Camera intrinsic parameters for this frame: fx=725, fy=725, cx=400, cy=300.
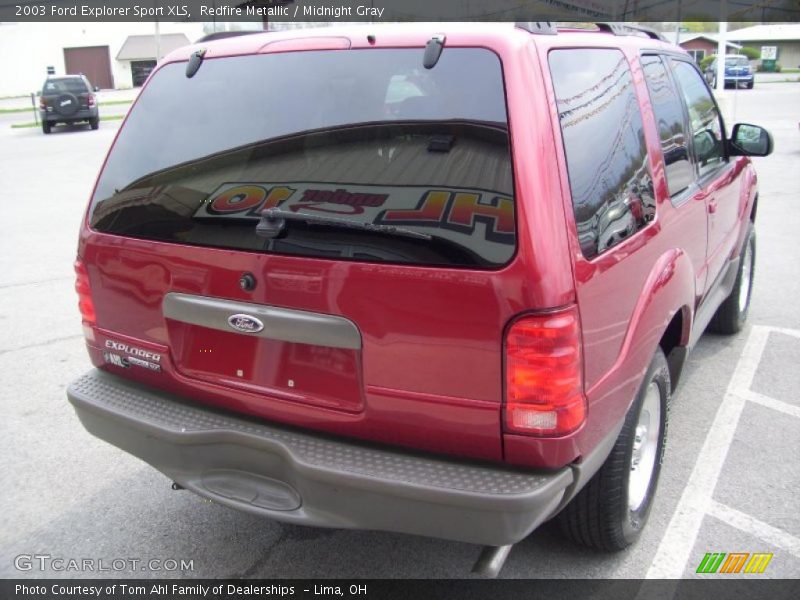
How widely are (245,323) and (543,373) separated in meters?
0.97

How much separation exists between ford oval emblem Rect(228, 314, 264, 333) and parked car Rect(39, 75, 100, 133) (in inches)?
968

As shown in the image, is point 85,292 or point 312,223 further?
point 85,292

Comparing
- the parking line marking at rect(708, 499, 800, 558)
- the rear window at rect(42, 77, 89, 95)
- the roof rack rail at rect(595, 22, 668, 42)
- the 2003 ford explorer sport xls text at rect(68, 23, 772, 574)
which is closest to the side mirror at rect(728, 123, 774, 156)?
the roof rack rail at rect(595, 22, 668, 42)

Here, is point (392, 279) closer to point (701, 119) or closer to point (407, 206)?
point (407, 206)

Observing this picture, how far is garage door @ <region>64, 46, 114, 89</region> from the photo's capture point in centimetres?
5734

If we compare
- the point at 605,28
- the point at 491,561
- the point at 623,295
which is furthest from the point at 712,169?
the point at 491,561

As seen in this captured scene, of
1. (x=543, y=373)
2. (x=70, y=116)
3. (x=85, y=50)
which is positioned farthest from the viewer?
(x=85, y=50)

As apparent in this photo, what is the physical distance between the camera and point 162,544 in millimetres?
3025

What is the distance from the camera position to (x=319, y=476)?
2.20m

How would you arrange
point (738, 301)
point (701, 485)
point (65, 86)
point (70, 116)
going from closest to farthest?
point (701, 485), point (738, 301), point (70, 116), point (65, 86)

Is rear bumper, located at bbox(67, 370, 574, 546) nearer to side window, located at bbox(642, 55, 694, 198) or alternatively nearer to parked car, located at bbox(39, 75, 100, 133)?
side window, located at bbox(642, 55, 694, 198)

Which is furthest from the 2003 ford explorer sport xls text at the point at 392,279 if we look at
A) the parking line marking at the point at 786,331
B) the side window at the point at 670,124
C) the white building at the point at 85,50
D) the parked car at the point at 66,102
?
the white building at the point at 85,50

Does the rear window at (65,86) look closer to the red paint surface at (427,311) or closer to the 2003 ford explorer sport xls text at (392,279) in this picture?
the 2003 ford explorer sport xls text at (392,279)

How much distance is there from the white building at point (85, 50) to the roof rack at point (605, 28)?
54.2 m
